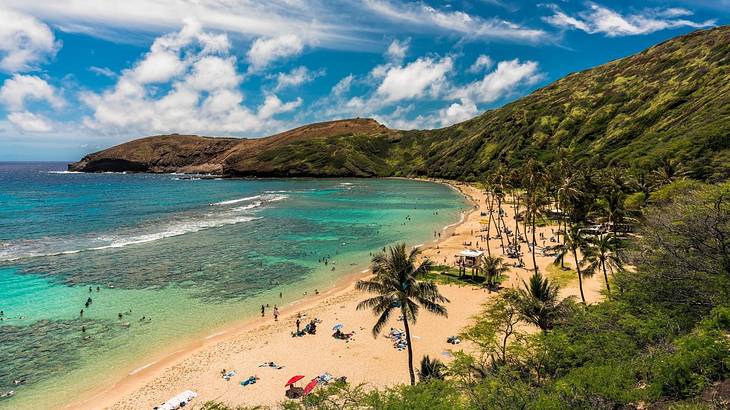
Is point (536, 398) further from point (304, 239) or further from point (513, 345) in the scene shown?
point (304, 239)

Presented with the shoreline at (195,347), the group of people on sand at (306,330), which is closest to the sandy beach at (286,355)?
the shoreline at (195,347)

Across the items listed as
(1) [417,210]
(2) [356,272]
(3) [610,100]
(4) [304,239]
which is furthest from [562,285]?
(3) [610,100]

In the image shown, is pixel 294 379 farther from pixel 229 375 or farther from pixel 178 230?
pixel 178 230

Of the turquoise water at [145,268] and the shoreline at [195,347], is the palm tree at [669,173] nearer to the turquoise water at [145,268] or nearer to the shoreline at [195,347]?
the turquoise water at [145,268]

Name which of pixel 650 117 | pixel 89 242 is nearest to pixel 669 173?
pixel 650 117

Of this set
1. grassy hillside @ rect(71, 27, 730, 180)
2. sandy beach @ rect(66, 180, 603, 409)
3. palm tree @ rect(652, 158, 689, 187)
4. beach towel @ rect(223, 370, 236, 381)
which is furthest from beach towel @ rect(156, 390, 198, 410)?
grassy hillside @ rect(71, 27, 730, 180)

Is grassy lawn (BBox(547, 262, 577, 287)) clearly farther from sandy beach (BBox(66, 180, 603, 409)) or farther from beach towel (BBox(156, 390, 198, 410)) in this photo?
beach towel (BBox(156, 390, 198, 410))
